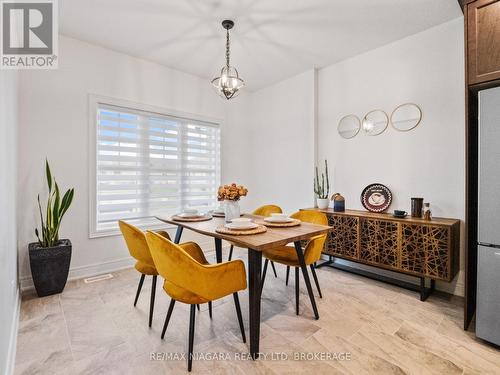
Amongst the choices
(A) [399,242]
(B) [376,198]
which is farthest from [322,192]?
(A) [399,242]

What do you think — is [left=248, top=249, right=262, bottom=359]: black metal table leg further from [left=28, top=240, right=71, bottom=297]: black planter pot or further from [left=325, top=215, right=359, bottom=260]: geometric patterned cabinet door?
[left=28, top=240, right=71, bottom=297]: black planter pot

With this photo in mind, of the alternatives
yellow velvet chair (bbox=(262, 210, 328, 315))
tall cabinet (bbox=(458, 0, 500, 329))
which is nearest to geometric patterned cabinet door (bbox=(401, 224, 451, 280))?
tall cabinet (bbox=(458, 0, 500, 329))

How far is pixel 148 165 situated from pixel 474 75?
359cm

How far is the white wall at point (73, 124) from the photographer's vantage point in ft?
8.98

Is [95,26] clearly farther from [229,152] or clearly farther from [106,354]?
[106,354]

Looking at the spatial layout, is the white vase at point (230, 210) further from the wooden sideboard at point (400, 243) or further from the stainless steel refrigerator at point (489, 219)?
the stainless steel refrigerator at point (489, 219)

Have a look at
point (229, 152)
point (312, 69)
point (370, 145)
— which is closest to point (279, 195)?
point (229, 152)

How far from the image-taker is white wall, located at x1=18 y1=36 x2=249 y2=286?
2736mm

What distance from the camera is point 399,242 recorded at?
2.63 m

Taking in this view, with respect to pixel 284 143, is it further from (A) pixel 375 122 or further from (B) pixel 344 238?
(B) pixel 344 238

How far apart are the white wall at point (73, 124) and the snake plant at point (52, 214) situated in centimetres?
10

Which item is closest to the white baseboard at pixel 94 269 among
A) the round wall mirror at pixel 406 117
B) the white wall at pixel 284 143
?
the white wall at pixel 284 143

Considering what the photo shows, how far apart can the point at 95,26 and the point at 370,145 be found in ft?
11.4

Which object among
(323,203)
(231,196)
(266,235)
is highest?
(231,196)
